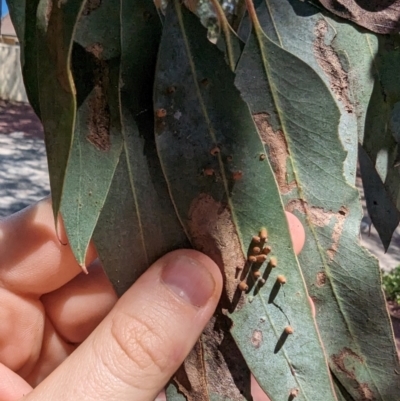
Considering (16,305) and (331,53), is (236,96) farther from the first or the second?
(16,305)

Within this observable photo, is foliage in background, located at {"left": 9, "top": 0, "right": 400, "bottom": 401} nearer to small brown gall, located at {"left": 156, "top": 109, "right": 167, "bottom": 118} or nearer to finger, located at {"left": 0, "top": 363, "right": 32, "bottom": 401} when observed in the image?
small brown gall, located at {"left": 156, "top": 109, "right": 167, "bottom": 118}

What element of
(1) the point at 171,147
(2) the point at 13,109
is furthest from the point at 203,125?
(2) the point at 13,109

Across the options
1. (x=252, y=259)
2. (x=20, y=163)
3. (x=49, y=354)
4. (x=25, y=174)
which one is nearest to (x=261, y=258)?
(x=252, y=259)

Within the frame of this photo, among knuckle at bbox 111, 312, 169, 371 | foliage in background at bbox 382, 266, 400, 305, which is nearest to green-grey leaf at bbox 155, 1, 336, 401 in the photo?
knuckle at bbox 111, 312, 169, 371

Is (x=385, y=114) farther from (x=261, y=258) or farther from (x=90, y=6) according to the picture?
(x=90, y=6)

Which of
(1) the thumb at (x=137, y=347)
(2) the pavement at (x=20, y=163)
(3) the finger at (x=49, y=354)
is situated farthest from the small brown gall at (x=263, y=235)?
(2) the pavement at (x=20, y=163)

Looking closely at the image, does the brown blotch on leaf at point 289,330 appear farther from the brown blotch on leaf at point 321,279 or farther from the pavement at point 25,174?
the pavement at point 25,174
